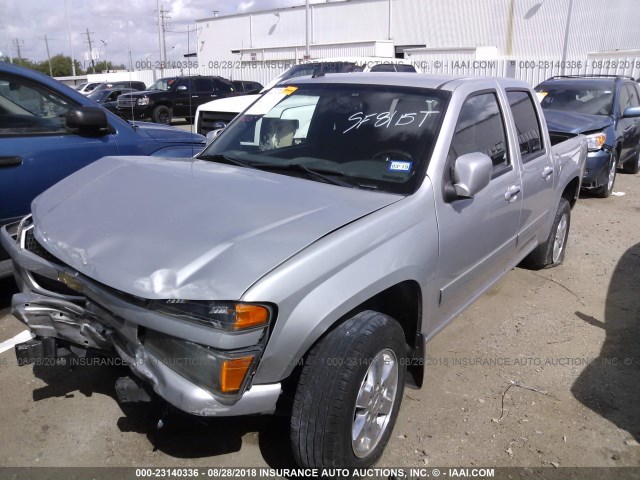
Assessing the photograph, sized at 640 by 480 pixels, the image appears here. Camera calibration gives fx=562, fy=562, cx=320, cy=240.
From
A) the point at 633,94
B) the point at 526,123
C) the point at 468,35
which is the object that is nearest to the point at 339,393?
the point at 526,123

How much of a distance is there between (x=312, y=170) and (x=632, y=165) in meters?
10.3

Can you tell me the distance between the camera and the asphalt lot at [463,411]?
2.79 meters

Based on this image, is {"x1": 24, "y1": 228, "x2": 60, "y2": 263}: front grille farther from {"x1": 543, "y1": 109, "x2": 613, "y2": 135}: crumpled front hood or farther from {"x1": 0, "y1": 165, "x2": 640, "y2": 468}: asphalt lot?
{"x1": 543, "y1": 109, "x2": 613, "y2": 135}: crumpled front hood

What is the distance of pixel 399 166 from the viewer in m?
3.01

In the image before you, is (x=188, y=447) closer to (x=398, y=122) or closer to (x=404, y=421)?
(x=404, y=421)

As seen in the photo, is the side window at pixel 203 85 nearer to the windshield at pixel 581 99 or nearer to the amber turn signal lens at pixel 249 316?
the windshield at pixel 581 99

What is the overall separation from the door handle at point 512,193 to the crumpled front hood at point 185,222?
3.75 feet

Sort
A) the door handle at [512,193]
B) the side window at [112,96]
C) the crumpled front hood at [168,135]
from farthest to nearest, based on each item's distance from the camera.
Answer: the side window at [112,96]
the crumpled front hood at [168,135]
the door handle at [512,193]

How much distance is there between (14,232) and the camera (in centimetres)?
311

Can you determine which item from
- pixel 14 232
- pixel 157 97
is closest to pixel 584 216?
pixel 14 232

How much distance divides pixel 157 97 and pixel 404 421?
50.1ft

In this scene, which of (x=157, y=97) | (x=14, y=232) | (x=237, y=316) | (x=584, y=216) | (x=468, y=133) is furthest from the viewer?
(x=157, y=97)

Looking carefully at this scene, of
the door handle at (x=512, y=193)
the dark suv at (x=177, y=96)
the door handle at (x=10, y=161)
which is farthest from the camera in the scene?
the dark suv at (x=177, y=96)

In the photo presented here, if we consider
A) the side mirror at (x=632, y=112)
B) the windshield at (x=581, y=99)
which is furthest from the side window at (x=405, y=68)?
the side mirror at (x=632, y=112)
